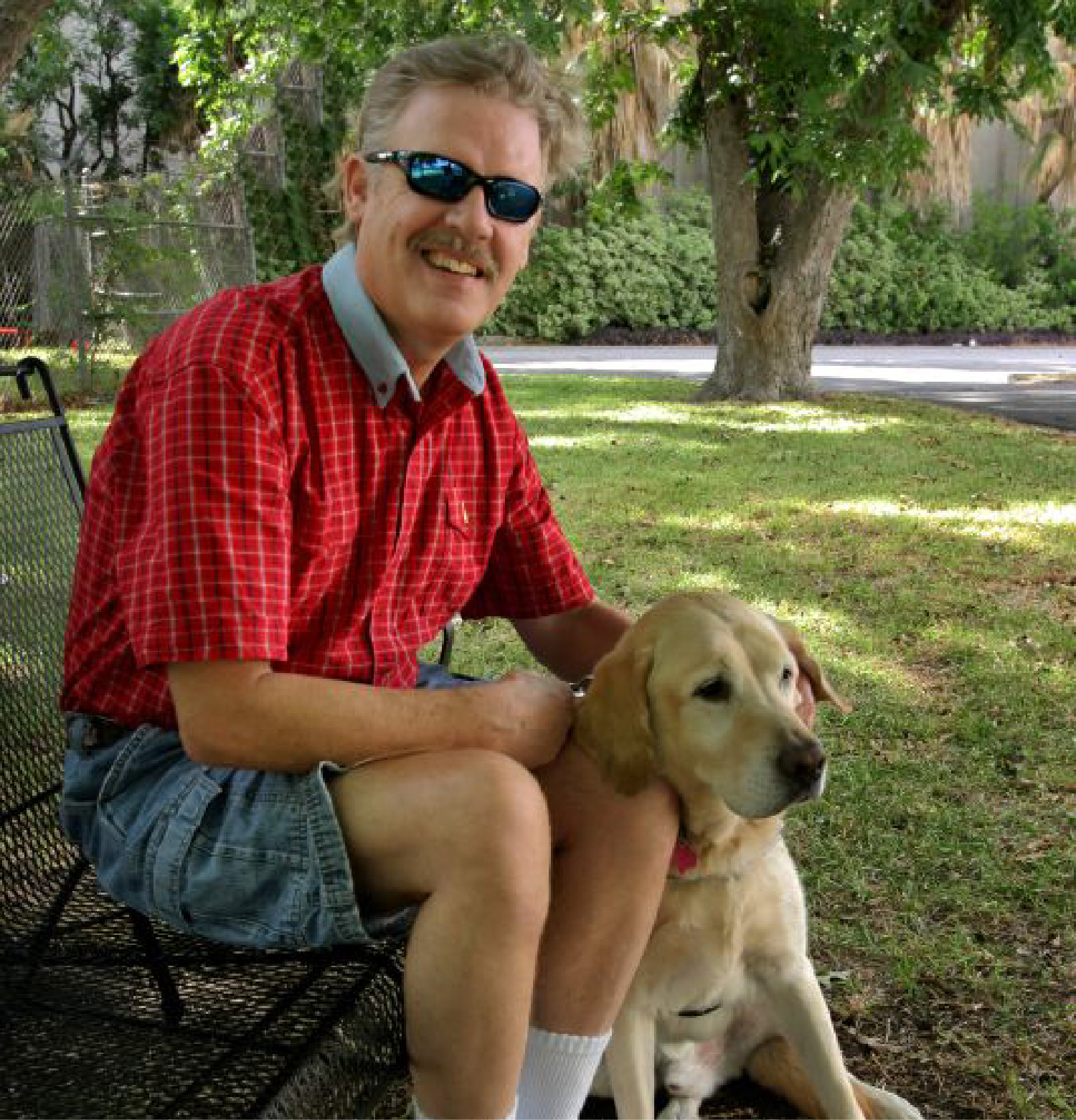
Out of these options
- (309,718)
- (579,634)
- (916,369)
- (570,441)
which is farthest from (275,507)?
(916,369)

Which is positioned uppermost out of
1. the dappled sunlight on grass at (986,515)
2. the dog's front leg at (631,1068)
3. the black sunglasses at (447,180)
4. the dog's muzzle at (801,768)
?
the black sunglasses at (447,180)

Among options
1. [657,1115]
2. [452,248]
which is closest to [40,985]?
[657,1115]

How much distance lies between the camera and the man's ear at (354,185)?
2.25 meters

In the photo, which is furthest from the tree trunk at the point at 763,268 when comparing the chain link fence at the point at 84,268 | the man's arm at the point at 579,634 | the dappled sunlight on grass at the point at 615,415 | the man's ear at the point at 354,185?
the man's ear at the point at 354,185

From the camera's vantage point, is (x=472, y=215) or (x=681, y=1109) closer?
(x=472, y=215)

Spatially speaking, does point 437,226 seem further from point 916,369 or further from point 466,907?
point 916,369

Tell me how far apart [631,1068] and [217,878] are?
0.78 m

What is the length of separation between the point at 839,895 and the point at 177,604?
1998 millimetres

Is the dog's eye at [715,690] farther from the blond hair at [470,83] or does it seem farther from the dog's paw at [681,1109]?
the blond hair at [470,83]

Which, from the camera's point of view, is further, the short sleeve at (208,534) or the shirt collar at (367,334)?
the shirt collar at (367,334)

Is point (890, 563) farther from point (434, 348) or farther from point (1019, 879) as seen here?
point (434, 348)

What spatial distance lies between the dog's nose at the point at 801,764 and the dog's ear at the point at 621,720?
0.67ft

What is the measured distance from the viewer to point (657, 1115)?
2352mm

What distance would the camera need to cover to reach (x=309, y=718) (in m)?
1.83
